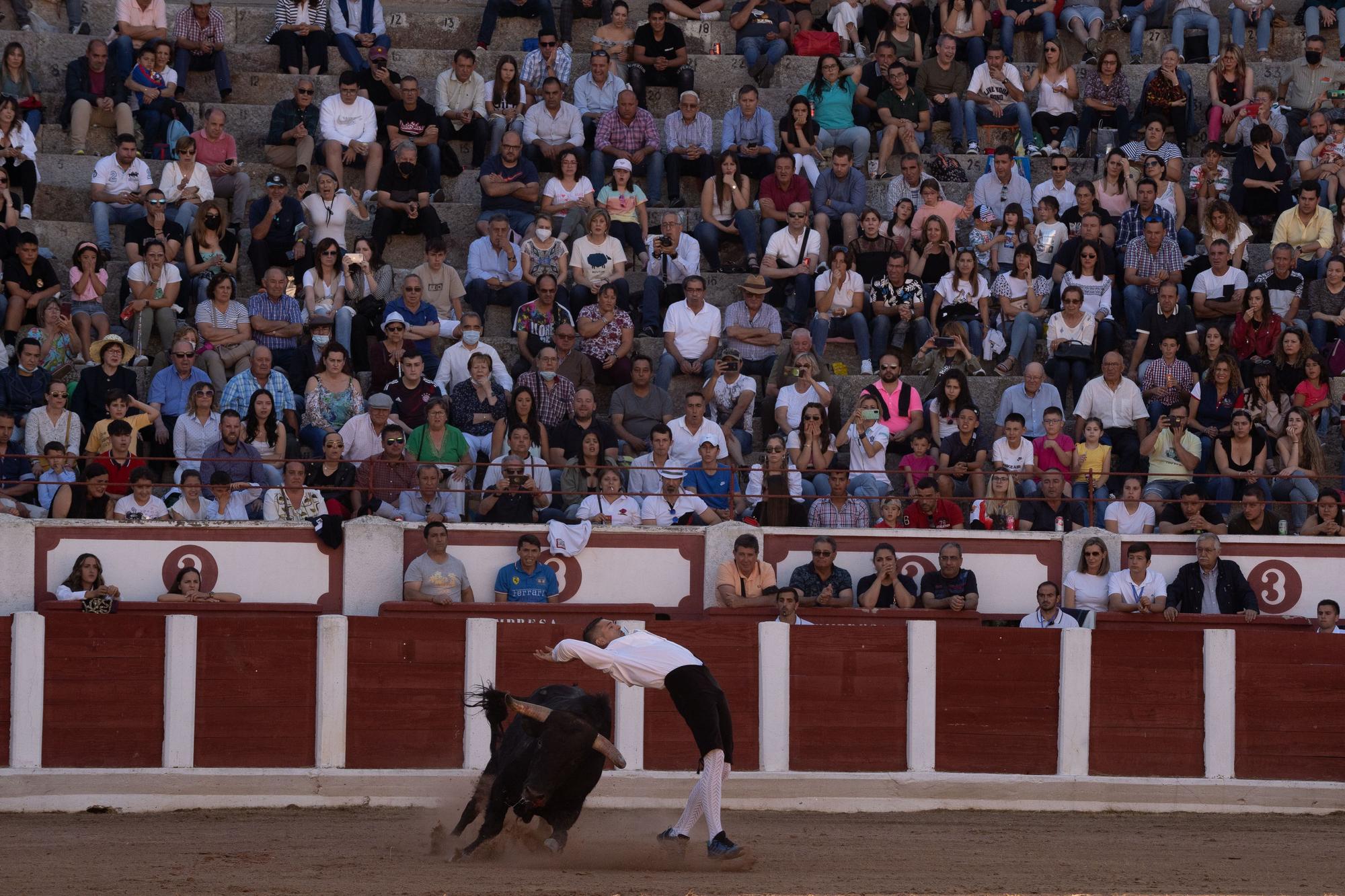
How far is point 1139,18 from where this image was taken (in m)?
19.1

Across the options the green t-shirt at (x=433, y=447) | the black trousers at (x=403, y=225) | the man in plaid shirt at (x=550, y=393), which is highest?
the black trousers at (x=403, y=225)

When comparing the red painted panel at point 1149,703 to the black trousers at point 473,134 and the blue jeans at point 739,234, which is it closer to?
the blue jeans at point 739,234

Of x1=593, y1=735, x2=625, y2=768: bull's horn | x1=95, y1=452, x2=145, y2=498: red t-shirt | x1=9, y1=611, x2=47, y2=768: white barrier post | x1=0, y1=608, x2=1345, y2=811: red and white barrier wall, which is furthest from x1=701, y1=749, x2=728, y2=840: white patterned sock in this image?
x1=95, y1=452, x2=145, y2=498: red t-shirt

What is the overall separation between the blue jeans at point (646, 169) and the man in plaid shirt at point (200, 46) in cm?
368

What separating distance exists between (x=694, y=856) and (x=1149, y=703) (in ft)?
14.8

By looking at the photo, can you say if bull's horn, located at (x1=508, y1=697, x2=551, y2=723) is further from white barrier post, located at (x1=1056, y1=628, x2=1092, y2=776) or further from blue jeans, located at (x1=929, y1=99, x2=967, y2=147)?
blue jeans, located at (x1=929, y1=99, x2=967, y2=147)

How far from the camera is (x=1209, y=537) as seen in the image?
13453 millimetres

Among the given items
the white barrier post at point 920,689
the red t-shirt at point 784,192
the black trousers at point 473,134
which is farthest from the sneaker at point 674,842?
the black trousers at point 473,134

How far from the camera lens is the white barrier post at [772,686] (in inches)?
510

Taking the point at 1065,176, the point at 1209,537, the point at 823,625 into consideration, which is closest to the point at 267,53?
the point at 1065,176

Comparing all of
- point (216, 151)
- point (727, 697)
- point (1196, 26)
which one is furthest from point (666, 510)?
point (1196, 26)

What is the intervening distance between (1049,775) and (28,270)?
878cm

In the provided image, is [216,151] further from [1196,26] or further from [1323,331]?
[1196,26]

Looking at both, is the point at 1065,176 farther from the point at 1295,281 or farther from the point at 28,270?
the point at 28,270
